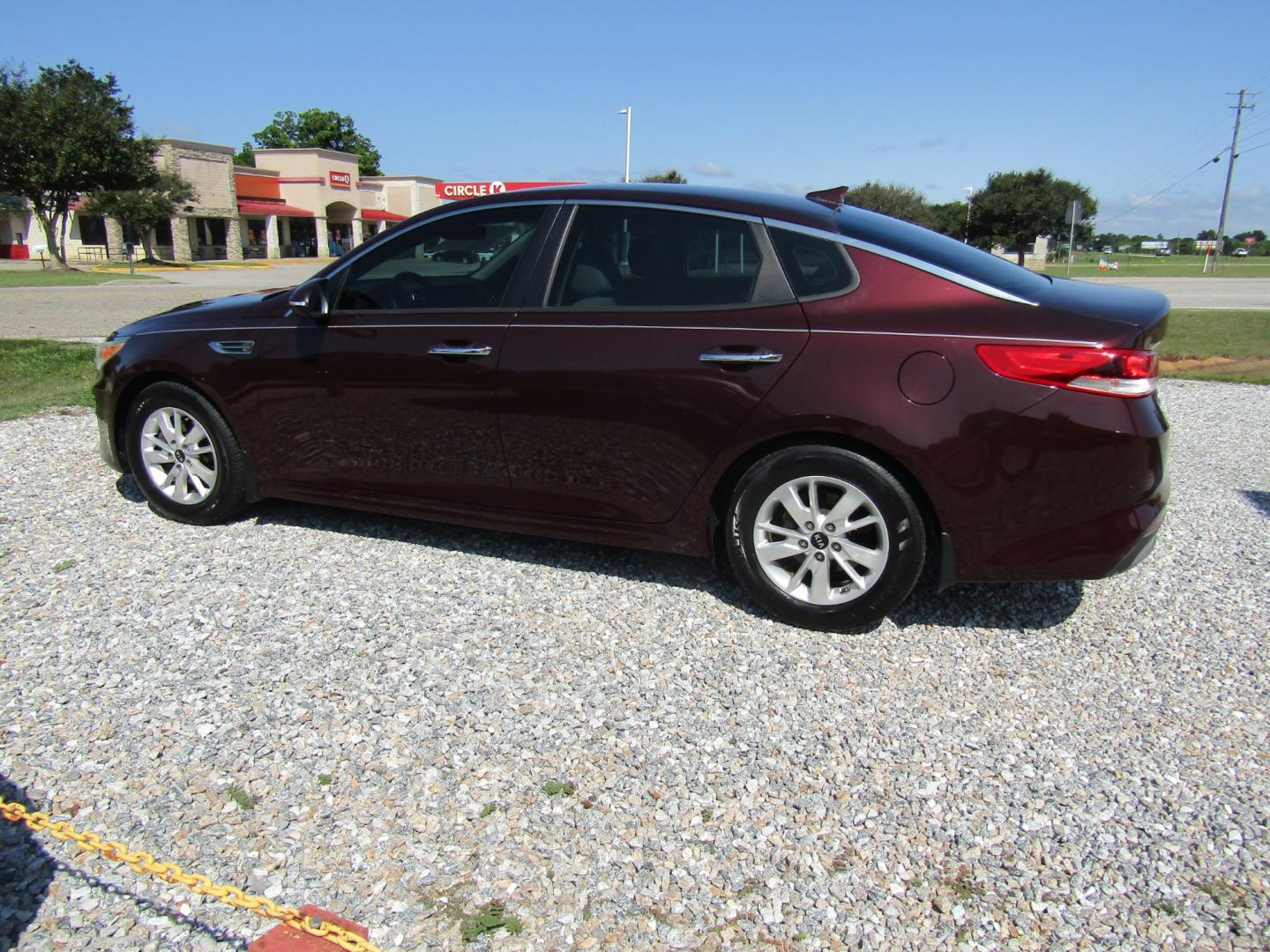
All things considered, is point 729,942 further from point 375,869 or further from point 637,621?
point 637,621

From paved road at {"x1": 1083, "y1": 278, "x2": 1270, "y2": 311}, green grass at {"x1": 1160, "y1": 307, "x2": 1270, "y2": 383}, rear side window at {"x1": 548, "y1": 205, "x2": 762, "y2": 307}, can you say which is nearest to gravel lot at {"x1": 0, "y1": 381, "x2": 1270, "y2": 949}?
rear side window at {"x1": 548, "y1": 205, "x2": 762, "y2": 307}

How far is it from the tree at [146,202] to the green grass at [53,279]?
8.21 m

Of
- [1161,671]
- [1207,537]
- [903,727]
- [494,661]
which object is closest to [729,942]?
[903,727]

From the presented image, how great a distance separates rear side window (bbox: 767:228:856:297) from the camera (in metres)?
3.67

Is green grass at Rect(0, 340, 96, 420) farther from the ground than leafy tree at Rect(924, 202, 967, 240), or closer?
closer

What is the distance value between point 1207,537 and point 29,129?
150ft

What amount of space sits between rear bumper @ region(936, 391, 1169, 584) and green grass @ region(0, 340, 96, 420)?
7.87 meters

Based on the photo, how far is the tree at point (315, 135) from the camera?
96.8 metres

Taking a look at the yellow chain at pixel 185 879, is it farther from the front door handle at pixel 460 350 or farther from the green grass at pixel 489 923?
the front door handle at pixel 460 350

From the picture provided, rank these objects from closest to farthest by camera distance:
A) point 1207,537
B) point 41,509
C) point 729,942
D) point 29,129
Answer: point 729,942, point 1207,537, point 41,509, point 29,129

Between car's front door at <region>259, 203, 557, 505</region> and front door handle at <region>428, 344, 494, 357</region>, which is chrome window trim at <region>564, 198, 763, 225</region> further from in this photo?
front door handle at <region>428, 344, 494, 357</region>

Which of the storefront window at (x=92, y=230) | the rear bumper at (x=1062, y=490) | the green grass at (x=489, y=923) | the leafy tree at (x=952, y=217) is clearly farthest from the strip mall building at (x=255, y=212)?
the green grass at (x=489, y=923)

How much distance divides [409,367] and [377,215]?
69.3m

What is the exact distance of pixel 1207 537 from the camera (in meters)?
5.06
